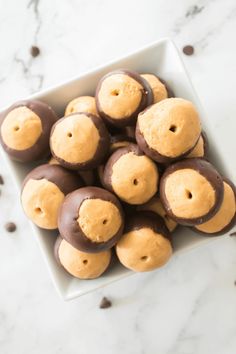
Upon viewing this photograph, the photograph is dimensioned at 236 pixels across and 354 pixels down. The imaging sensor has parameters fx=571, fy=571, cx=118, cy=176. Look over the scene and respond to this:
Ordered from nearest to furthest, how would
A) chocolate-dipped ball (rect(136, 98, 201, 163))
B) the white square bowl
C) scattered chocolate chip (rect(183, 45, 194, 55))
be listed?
chocolate-dipped ball (rect(136, 98, 201, 163)) → the white square bowl → scattered chocolate chip (rect(183, 45, 194, 55))

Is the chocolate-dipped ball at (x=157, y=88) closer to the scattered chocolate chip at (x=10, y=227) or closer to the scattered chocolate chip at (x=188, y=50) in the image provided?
the scattered chocolate chip at (x=188, y=50)

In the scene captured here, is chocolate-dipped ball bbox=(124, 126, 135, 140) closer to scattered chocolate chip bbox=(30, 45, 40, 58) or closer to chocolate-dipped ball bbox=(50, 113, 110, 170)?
chocolate-dipped ball bbox=(50, 113, 110, 170)

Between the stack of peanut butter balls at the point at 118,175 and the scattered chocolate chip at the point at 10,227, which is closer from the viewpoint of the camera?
the stack of peanut butter balls at the point at 118,175

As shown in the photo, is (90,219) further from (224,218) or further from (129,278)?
(129,278)

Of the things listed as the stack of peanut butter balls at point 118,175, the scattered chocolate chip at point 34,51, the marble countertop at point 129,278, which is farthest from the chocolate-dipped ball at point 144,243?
the scattered chocolate chip at point 34,51

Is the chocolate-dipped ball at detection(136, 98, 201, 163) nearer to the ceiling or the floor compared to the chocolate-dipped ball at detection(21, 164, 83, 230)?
nearer to the ceiling

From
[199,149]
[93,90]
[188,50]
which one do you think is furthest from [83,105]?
[188,50]

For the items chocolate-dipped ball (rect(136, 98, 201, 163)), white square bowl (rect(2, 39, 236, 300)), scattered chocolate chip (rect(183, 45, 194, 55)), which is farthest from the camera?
scattered chocolate chip (rect(183, 45, 194, 55))

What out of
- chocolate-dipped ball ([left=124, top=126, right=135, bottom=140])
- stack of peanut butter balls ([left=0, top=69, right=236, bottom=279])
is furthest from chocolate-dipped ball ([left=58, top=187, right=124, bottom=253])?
chocolate-dipped ball ([left=124, top=126, right=135, bottom=140])
